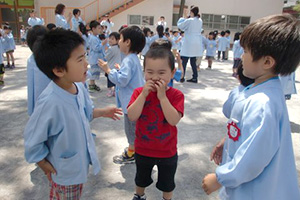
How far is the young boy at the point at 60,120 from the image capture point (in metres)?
1.42

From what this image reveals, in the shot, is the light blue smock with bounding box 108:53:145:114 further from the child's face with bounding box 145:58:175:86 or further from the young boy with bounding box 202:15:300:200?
the young boy with bounding box 202:15:300:200

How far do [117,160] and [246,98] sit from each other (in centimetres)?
188

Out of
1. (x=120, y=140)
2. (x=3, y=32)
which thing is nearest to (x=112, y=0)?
(x=3, y=32)

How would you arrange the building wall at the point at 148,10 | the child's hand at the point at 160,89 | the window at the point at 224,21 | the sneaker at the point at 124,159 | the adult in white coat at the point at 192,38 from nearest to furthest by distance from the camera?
the child's hand at the point at 160,89
the sneaker at the point at 124,159
the adult in white coat at the point at 192,38
the building wall at the point at 148,10
the window at the point at 224,21

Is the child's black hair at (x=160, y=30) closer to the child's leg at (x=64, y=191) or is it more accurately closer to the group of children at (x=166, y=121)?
the group of children at (x=166, y=121)

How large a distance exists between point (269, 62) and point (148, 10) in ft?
62.0

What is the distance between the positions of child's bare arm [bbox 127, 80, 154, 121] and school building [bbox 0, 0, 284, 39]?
17.6 metres

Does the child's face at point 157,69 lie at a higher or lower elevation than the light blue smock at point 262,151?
higher

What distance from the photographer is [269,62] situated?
1121 millimetres

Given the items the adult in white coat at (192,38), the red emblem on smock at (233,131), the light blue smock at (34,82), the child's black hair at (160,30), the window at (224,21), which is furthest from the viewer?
the window at (224,21)

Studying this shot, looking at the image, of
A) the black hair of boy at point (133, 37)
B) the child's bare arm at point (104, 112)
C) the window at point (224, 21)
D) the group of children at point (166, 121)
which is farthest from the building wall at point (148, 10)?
the child's bare arm at point (104, 112)

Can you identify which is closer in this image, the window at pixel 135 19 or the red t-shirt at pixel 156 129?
the red t-shirt at pixel 156 129

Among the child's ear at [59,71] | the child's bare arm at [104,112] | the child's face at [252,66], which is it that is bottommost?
the child's bare arm at [104,112]

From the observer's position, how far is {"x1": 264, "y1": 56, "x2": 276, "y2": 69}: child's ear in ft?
3.64
